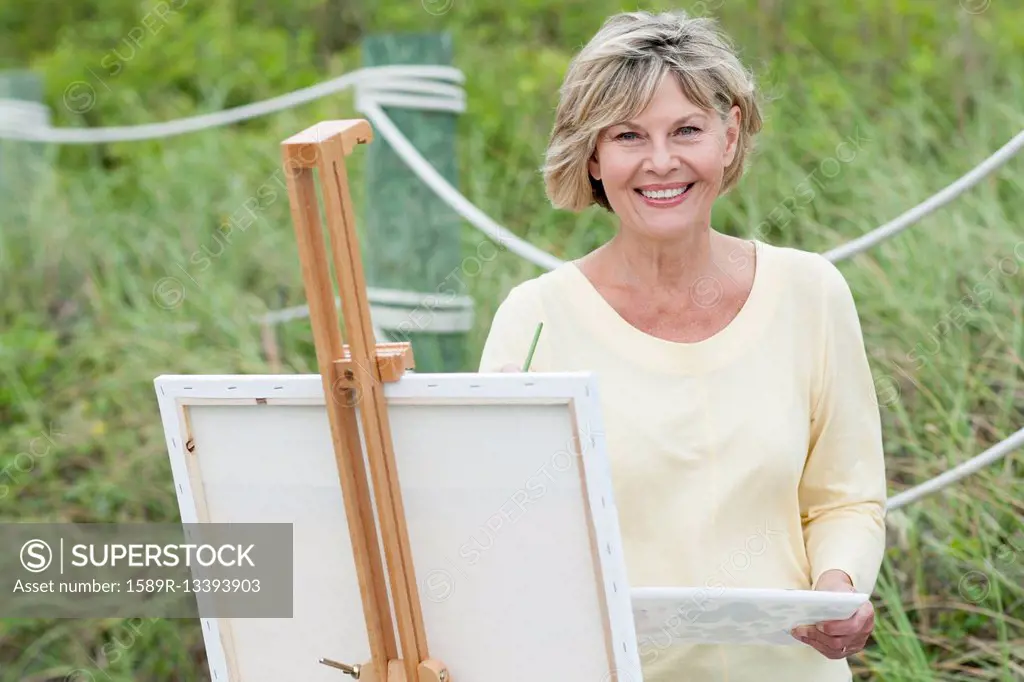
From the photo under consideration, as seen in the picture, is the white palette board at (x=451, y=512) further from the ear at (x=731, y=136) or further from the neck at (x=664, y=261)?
the ear at (x=731, y=136)

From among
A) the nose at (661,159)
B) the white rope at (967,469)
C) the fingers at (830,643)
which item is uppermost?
the nose at (661,159)

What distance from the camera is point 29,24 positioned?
27.9 ft

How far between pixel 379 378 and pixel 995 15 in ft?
14.7

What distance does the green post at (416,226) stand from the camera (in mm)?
3918

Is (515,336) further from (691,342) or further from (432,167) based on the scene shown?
(432,167)

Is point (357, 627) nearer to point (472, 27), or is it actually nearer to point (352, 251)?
point (352, 251)

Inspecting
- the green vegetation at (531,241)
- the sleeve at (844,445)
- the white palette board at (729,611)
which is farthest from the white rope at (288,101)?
the white palette board at (729,611)

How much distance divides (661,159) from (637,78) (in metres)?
0.13

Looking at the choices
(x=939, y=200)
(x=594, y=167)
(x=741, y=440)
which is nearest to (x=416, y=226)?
(x=939, y=200)

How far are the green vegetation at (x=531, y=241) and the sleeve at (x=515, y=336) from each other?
128 cm

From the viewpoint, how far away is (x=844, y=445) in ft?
7.13

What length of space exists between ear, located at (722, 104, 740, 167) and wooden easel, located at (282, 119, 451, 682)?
0.68 meters

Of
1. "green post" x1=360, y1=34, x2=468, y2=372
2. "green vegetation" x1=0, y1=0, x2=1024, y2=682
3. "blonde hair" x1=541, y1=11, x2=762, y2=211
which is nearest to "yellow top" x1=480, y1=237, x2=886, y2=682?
"blonde hair" x1=541, y1=11, x2=762, y2=211

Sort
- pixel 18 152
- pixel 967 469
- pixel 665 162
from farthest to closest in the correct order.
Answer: pixel 18 152 < pixel 967 469 < pixel 665 162
